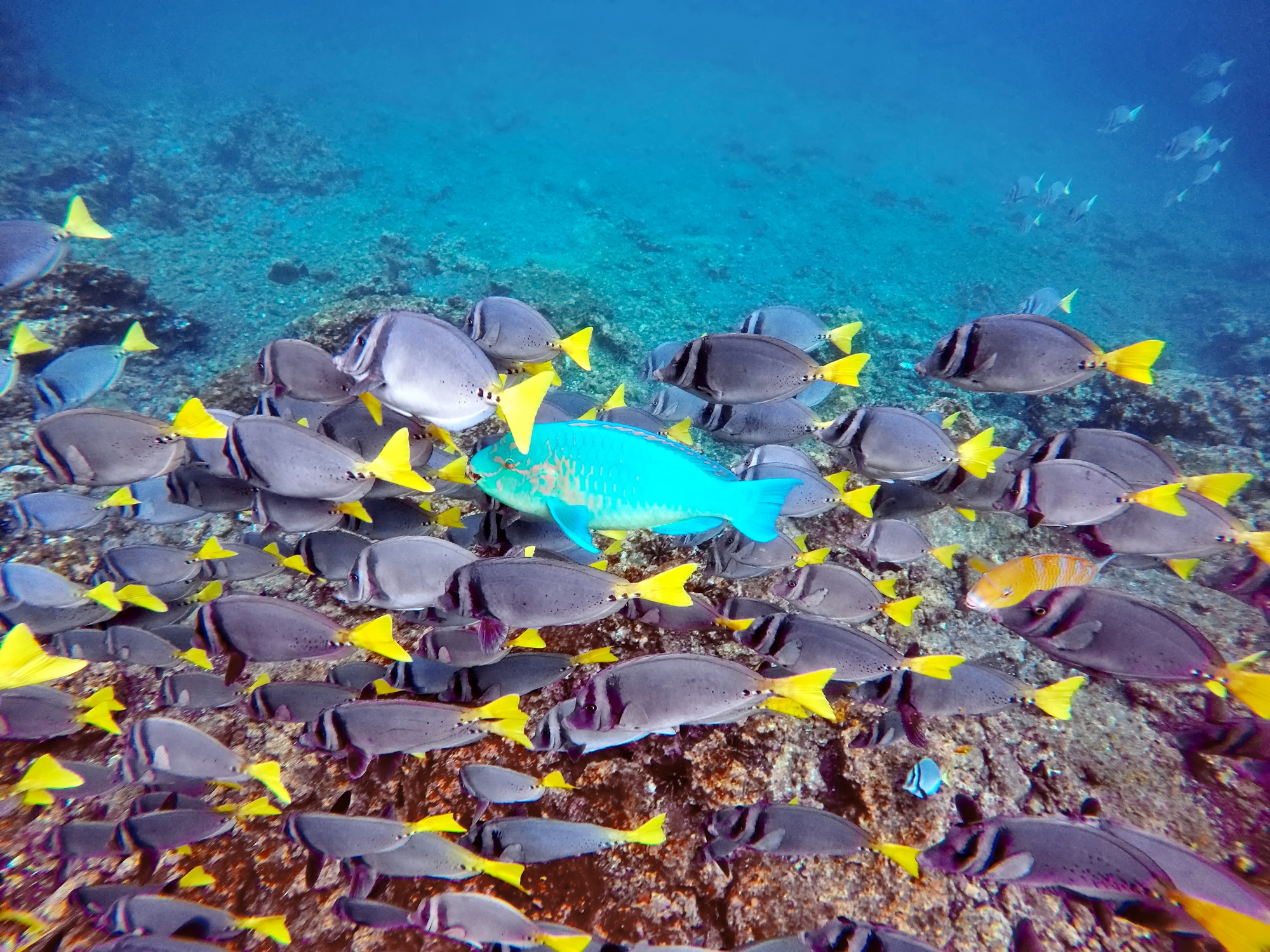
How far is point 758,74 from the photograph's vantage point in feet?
207

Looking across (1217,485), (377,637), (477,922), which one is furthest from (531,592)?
(1217,485)

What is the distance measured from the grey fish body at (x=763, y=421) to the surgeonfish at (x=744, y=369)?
0.54m

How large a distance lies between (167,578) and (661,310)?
11.7 metres

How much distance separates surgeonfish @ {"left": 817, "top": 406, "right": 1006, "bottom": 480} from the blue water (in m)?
9.57

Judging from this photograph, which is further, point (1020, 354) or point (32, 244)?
point (32, 244)

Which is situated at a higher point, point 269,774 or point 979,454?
point 979,454

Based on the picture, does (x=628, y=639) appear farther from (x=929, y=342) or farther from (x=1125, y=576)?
(x=929, y=342)

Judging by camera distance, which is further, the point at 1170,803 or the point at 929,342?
the point at 929,342

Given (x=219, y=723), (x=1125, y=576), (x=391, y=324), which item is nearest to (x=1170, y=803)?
(x=1125, y=576)

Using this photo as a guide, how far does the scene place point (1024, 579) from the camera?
2.04 meters

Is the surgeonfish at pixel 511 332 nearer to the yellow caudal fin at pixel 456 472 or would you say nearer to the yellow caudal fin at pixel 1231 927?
the yellow caudal fin at pixel 456 472

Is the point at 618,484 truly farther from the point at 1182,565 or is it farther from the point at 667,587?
the point at 1182,565

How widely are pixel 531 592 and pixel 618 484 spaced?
1.66ft

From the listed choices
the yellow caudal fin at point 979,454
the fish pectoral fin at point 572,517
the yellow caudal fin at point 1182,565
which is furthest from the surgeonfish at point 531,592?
the yellow caudal fin at point 1182,565
